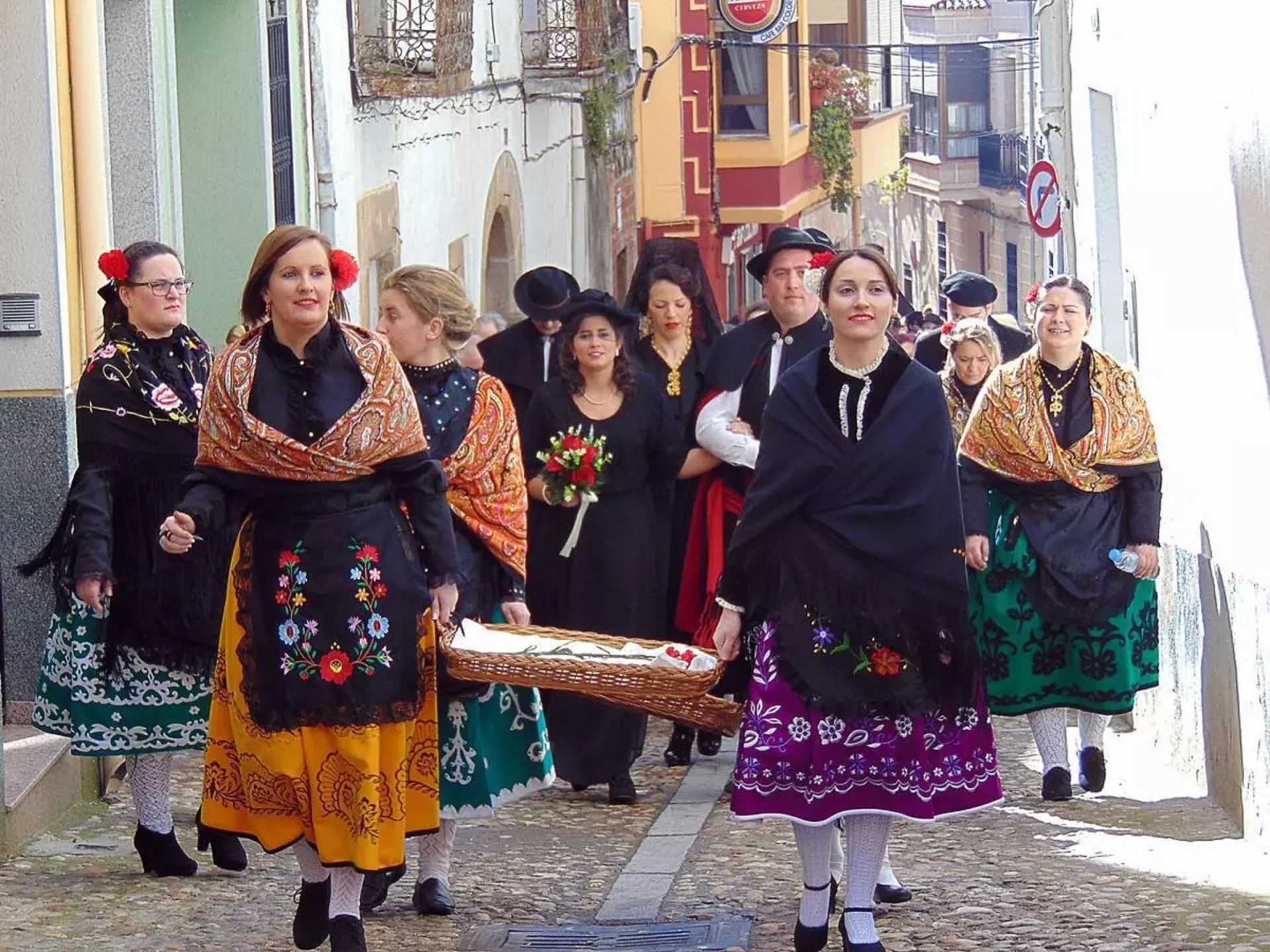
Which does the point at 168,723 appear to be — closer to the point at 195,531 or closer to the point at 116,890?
the point at 116,890

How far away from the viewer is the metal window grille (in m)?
13.9

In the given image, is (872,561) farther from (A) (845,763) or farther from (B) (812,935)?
(B) (812,935)

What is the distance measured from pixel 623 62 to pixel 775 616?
70.8 ft

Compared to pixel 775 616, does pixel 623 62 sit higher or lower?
higher

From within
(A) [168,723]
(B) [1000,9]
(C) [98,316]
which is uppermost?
(B) [1000,9]

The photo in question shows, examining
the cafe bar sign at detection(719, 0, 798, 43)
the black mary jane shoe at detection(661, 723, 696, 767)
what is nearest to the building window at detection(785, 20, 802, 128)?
the cafe bar sign at detection(719, 0, 798, 43)

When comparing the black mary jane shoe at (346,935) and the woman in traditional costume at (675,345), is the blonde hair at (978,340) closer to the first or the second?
the woman in traditional costume at (675,345)

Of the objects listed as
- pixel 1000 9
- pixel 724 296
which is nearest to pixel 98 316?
pixel 724 296

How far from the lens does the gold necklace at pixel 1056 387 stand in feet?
30.8

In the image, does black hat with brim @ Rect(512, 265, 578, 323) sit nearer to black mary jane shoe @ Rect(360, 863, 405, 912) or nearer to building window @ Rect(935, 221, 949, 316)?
black mary jane shoe @ Rect(360, 863, 405, 912)

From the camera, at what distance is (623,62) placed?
27609mm

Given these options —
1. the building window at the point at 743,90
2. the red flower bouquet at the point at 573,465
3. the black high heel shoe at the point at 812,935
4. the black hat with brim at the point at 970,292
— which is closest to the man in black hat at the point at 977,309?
the black hat with brim at the point at 970,292

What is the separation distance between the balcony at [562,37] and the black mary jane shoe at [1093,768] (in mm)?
13728

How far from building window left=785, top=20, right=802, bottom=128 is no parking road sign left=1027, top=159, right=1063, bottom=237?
21.8 metres
